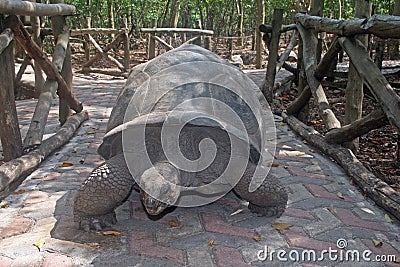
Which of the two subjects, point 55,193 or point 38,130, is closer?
point 55,193

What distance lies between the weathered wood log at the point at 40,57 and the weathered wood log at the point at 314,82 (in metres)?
2.77

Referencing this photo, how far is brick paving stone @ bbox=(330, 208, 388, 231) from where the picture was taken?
2.63m

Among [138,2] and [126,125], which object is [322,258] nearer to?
[126,125]

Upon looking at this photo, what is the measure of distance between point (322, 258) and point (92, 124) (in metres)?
3.68

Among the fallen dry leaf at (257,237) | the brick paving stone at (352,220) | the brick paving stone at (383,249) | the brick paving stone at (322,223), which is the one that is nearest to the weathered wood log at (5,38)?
the fallen dry leaf at (257,237)

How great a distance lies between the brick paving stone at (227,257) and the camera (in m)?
2.19

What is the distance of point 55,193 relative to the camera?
311 centimetres

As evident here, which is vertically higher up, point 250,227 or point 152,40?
point 152,40

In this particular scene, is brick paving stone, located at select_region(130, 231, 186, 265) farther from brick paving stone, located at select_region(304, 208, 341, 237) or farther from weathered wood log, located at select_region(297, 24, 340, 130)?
weathered wood log, located at select_region(297, 24, 340, 130)

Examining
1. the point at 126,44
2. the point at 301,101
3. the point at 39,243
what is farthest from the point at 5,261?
the point at 126,44

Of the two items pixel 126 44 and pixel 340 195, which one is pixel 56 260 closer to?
pixel 340 195

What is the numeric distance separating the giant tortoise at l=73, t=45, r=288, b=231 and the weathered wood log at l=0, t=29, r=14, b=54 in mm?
1049

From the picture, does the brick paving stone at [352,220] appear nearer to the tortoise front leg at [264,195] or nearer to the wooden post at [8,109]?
the tortoise front leg at [264,195]

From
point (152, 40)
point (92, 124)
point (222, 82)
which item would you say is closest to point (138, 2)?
point (152, 40)
